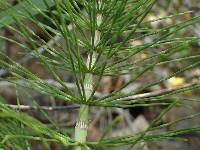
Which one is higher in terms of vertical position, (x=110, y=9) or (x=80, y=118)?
(x=110, y=9)

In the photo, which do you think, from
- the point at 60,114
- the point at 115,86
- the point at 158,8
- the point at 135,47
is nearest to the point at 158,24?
the point at 158,8

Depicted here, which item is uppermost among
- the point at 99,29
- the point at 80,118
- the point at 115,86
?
the point at 115,86

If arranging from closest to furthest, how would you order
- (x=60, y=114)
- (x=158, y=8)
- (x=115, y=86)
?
(x=60, y=114) → (x=115, y=86) → (x=158, y=8)

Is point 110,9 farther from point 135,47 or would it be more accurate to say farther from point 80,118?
point 80,118

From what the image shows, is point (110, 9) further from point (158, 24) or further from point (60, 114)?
point (158, 24)

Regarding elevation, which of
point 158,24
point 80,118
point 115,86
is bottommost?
point 80,118

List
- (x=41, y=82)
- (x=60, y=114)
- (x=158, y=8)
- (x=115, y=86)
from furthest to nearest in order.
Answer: (x=158, y=8) → (x=115, y=86) → (x=60, y=114) → (x=41, y=82)

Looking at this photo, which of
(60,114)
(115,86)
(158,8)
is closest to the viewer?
(60,114)

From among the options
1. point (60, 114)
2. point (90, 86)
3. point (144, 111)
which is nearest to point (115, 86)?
point (144, 111)

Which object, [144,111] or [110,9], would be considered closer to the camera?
[110,9]
